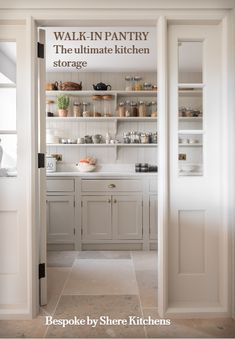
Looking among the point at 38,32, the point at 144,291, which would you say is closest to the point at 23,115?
the point at 38,32

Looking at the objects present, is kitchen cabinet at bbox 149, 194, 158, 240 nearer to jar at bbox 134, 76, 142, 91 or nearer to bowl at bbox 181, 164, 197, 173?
jar at bbox 134, 76, 142, 91

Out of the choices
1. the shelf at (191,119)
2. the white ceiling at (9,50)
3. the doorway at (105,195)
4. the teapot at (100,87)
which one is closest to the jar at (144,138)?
the doorway at (105,195)

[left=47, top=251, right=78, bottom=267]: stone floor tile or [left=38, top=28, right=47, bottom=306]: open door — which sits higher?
[left=38, top=28, right=47, bottom=306]: open door

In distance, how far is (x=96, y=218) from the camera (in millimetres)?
Result: 3980

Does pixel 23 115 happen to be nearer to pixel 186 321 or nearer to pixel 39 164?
pixel 39 164

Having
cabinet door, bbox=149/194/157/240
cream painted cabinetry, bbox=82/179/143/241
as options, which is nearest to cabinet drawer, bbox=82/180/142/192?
cream painted cabinetry, bbox=82/179/143/241

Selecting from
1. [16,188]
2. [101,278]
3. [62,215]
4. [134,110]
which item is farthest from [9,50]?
[134,110]

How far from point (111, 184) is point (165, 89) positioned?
202cm

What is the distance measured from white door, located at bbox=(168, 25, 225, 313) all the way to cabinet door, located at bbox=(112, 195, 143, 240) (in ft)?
5.72

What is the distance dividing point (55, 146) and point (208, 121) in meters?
2.85

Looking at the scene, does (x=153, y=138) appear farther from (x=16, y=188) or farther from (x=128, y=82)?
(x=16, y=188)

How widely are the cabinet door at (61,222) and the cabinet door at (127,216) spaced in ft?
1.84

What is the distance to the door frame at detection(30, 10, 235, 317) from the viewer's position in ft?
7.03

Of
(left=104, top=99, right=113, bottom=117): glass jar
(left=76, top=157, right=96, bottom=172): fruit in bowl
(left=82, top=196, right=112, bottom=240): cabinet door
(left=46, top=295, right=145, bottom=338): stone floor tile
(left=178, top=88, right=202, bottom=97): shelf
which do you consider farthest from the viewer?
(left=104, top=99, right=113, bottom=117): glass jar
